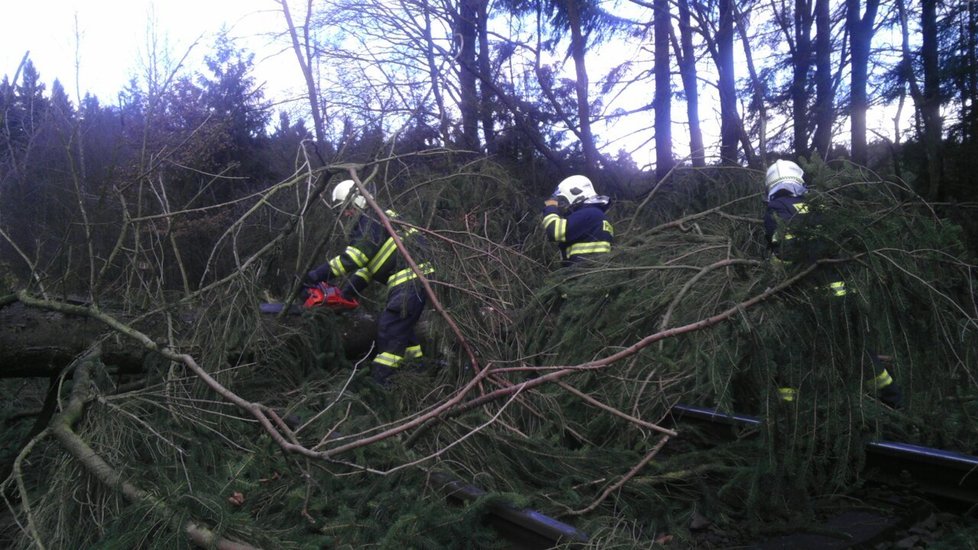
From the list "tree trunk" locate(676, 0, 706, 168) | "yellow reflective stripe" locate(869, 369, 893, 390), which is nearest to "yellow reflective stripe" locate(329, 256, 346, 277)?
"yellow reflective stripe" locate(869, 369, 893, 390)

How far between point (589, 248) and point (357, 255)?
205cm

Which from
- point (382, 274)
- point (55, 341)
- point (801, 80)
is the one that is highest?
point (801, 80)

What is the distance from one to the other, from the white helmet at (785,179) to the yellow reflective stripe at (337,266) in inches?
124

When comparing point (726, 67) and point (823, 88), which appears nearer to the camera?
point (823, 88)

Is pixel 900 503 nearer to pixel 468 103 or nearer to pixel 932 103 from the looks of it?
pixel 932 103

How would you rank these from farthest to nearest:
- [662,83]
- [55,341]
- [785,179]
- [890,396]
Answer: [662,83]
[785,179]
[890,396]
[55,341]

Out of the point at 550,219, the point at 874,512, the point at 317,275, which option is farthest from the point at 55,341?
the point at 874,512

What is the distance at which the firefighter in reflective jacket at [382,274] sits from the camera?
517 cm

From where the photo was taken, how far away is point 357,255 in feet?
17.3

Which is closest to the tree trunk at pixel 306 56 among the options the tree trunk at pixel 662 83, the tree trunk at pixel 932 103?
the tree trunk at pixel 662 83

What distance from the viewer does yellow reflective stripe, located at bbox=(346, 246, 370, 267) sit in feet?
17.2

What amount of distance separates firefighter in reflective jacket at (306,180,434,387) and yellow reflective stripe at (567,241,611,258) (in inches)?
62.5

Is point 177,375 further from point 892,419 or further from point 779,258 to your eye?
point 892,419

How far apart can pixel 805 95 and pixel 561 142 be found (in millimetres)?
3754
